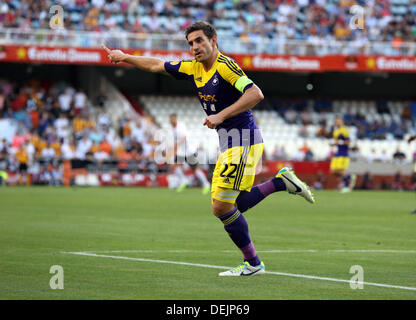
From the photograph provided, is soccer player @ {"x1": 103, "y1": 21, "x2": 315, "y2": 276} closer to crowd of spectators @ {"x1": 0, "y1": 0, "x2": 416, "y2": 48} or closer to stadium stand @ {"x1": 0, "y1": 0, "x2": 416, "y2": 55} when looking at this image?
stadium stand @ {"x1": 0, "y1": 0, "x2": 416, "y2": 55}

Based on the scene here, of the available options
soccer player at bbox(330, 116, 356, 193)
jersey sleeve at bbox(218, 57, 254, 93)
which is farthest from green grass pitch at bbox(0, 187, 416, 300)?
soccer player at bbox(330, 116, 356, 193)

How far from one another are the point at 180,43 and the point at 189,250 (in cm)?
2610

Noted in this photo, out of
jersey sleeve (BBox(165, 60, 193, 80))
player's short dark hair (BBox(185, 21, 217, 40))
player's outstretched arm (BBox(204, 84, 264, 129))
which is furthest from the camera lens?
jersey sleeve (BBox(165, 60, 193, 80))

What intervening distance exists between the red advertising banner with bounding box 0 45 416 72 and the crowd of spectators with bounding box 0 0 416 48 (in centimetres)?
104

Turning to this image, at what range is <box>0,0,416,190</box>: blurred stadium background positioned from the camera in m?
34.5

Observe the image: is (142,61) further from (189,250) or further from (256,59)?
(256,59)

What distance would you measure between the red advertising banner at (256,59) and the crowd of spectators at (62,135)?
2.10m

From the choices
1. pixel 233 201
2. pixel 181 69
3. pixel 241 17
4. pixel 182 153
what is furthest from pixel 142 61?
pixel 241 17

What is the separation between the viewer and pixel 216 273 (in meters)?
8.77

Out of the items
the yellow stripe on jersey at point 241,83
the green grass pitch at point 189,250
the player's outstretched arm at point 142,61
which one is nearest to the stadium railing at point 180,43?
the green grass pitch at point 189,250

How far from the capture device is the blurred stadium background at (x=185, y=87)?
3447 centimetres
